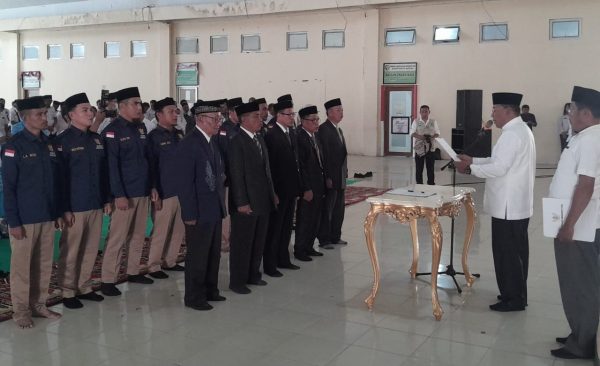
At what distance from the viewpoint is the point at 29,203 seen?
3918 millimetres

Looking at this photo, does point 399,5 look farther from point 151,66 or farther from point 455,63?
point 151,66

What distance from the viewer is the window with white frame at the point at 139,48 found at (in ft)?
65.9

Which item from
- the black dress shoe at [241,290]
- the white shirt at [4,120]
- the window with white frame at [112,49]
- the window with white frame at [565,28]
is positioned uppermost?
the window with white frame at [112,49]

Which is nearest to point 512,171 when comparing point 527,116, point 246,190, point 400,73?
point 246,190

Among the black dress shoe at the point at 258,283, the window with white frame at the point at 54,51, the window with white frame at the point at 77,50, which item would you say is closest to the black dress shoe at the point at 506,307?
the black dress shoe at the point at 258,283

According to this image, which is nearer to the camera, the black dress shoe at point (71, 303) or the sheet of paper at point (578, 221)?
the sheet of paper at point (578, 221)

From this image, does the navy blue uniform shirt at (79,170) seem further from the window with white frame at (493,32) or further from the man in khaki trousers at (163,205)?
the window with white frame at (493,32)

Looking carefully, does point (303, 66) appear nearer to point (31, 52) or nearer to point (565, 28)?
point (565, 28)

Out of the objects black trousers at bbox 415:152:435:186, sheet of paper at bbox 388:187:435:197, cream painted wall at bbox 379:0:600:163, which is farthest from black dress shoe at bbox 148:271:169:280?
cream painted wall at bbox 379:0:600:163

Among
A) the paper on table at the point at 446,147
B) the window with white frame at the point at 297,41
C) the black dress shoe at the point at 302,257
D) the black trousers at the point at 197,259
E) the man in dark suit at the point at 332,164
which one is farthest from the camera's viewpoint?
the window with white frame at the point at 297,41

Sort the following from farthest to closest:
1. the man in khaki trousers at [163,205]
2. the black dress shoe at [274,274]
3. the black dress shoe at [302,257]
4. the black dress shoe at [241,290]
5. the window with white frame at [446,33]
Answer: the window with white frame at [446,33] → the black dress shoe at [302,257] → the black dress shoe at [274,274] → the man in khaki trousers at [163,205] → the black dress shoe at [241,290]

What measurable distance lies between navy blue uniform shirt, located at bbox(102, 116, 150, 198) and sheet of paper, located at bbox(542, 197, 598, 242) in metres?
3.08

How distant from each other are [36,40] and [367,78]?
13.1m

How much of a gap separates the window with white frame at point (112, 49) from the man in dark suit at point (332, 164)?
53.3 feet
